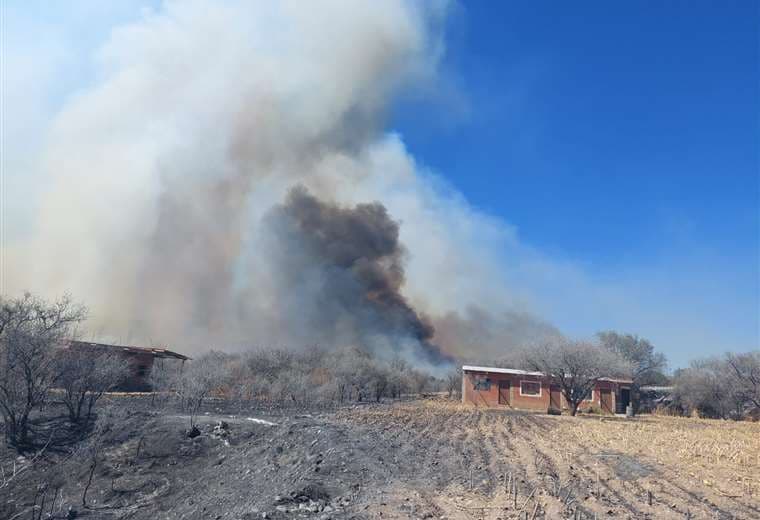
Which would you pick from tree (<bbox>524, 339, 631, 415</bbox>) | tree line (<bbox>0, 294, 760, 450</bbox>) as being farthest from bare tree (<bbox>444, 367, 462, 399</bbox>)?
tree (<bbox>524, 339, 631, 415</bbox>)

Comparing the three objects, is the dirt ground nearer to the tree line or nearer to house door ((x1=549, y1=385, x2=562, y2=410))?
the tree line

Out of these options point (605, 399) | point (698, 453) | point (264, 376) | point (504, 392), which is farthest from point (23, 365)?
point (605, 399)

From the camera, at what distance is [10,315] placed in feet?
64.5

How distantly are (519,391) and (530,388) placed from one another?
37.7 inches

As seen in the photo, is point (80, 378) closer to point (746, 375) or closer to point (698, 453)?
point (698, 453)

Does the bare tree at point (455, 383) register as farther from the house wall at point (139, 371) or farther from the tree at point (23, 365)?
the tree at point (23, 365)

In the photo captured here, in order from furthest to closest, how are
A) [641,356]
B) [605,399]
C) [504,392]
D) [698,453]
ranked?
1. [641,356]
2. [504,392]
3. [605,399]
4. [698,453]

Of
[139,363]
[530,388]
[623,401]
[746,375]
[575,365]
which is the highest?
[746,375]

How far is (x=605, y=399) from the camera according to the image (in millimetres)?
46031

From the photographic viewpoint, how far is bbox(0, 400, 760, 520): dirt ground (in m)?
9.83

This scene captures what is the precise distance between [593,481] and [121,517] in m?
10.7

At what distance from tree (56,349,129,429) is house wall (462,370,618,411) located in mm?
30504

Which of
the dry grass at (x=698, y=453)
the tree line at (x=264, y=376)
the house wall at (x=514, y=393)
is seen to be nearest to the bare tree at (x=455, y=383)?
the tree line at (x=264, y=376)

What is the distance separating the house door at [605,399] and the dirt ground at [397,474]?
24332mm
